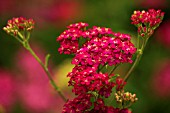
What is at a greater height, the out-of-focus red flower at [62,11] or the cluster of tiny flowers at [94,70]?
the out-of-focus red flower at [62,11]

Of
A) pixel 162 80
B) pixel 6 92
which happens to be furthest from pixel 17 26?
pixel 162 80

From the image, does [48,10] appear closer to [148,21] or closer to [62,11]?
[62,11]


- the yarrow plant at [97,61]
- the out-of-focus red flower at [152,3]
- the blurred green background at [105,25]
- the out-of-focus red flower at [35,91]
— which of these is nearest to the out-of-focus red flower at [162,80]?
the blurred green background at [105,25]

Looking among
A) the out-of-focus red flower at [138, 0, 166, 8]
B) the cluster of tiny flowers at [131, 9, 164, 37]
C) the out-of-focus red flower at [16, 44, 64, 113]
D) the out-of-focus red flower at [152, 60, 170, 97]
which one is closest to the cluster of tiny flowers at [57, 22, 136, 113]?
the cluster of tiny flowers at [131, 9, 164, 37]

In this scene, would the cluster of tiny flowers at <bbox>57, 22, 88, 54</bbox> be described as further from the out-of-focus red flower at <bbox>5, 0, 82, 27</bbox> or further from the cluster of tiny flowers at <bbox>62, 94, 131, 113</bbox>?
the out-of-focus red flower at <bbox>5, 0, 82, 27</bbox>

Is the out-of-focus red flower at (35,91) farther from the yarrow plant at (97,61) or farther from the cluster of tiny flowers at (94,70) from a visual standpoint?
the cluster of tiny flowers at (94,70)
